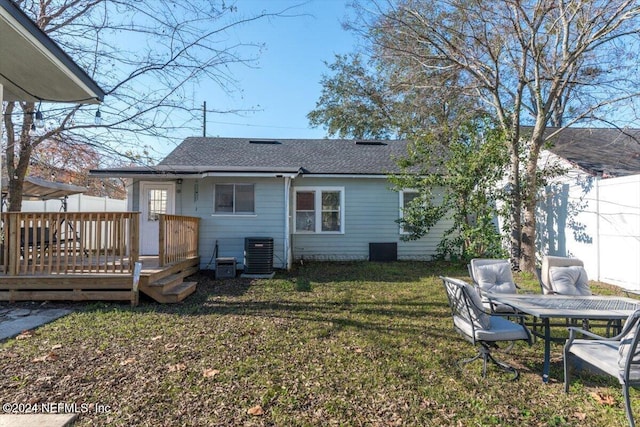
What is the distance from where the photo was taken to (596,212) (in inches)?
302

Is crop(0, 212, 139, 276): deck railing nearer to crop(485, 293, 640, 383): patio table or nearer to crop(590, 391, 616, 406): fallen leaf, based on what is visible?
crop(485, 293, 640, 383): patio table

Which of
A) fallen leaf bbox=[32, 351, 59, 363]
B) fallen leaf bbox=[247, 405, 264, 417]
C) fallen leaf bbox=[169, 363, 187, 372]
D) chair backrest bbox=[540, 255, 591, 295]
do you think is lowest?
fallen leaf bbox=[247, 405, 264, 417]

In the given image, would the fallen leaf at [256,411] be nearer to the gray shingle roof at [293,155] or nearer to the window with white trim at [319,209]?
the gray shingle roof at [293,155]

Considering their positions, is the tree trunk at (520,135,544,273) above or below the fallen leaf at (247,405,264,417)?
above

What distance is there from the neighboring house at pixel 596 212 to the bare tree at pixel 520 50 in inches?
27.5

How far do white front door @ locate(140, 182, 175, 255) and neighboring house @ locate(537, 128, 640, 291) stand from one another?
10.4 meters

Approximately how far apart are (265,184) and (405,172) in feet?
13.3

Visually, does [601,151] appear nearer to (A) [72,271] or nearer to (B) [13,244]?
(A) [72,271]

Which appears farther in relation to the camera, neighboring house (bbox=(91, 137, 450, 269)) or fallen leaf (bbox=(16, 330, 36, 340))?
neighboring house (bbox=(91, 137, 450, 269))

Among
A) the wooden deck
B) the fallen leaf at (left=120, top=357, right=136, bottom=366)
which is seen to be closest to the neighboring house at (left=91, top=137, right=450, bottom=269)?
the wooden deck

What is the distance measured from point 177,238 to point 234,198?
2.49 m

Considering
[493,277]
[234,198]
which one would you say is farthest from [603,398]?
[234,198]

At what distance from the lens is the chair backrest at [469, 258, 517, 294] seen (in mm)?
4777

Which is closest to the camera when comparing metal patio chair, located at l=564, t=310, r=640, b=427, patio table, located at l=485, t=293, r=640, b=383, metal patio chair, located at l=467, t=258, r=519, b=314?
metal patio chair, located at l=564, t=310, r=640, b=427
